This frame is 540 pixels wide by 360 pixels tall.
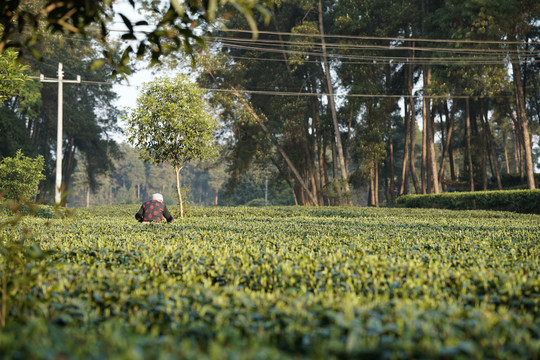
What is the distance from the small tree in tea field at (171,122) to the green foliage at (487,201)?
16.1 metres

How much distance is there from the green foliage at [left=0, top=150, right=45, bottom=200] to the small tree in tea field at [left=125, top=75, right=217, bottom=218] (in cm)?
796

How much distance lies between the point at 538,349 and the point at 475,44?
24274 millimetres

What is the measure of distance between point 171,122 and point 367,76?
18487 mm

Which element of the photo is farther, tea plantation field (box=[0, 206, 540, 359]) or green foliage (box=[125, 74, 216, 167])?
green foliage (box=[125, 74, 216, 167])

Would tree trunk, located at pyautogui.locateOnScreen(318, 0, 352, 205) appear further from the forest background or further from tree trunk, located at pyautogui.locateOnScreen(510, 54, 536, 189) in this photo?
tree trunk, located at pyautogui.locateOnScreen(510, 54, 536, 189)

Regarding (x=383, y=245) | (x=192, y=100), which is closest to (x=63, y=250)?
(x=383, y=245)

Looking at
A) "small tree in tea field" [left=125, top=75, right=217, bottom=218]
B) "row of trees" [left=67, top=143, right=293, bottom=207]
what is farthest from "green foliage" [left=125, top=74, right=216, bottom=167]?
"row of trees" [left=67, top=143, right=293, bottom=207]

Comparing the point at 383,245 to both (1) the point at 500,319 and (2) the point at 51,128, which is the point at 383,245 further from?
(2) the point at 51,128

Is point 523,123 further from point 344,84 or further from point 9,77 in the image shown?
point 9,77

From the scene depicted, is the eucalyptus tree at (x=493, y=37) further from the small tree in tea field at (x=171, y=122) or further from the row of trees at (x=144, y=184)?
the row of trees at (x=144, y=184)

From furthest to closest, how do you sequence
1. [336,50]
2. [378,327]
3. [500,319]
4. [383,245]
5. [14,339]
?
[336,50]
[383,245]
[500,319]
[378,327]
[14,339]

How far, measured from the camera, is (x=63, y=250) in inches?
246

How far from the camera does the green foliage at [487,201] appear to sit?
20.5m

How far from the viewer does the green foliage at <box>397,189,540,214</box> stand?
20531 millimetres
